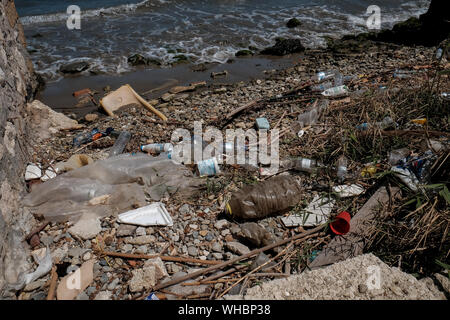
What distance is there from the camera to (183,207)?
2.61 m

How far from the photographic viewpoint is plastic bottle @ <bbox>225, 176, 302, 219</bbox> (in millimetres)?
2461

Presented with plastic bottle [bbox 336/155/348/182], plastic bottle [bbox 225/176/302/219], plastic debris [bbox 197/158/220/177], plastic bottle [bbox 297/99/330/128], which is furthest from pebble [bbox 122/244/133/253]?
plastic bottle [bbox 297/99/330/128]

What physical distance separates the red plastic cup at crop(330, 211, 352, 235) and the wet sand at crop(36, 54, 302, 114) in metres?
3.98

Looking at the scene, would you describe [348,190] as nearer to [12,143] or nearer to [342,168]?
[342,168]

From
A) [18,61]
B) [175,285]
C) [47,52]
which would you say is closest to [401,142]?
[175,285]

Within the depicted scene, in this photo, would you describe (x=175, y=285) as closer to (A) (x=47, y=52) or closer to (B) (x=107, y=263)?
(B) (x=107, y=263)

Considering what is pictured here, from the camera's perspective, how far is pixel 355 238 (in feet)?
7.09

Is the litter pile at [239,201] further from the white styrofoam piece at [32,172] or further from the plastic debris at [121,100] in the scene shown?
the plastic debris at [121,100]

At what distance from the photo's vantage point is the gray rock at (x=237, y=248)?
2.20m

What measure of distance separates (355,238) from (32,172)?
9.26 ft

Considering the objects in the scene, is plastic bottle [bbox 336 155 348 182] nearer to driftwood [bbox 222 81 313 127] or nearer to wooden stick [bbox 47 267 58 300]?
driftwood [bbox 222 81 313 127]

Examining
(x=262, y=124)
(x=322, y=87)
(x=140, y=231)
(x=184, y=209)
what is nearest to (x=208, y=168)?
(x=184, y=209)

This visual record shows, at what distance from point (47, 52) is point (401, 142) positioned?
763cm

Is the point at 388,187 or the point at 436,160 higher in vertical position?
the point at 436,160
